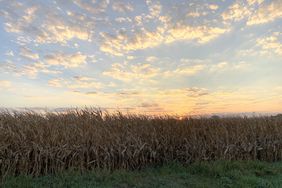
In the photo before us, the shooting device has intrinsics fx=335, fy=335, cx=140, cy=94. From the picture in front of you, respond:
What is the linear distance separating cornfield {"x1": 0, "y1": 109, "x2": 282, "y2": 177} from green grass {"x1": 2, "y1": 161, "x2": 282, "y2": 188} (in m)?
0.74

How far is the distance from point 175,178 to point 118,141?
2.64 meters

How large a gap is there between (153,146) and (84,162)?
10.1 ft

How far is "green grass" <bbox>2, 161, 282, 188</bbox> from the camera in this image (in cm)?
1007

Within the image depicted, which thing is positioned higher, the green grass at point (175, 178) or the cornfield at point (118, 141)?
the cornfield at point (118, 141)

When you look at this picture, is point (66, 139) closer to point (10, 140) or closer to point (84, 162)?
point (84, 162)

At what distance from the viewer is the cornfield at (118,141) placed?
1120 cm

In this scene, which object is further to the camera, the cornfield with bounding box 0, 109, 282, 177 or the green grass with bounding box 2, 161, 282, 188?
the cornfield with bounding box 0, 109, 282, 177

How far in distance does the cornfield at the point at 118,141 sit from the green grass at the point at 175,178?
29.0 inches

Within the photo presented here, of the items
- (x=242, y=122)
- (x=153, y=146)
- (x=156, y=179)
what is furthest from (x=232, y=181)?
(x=242, y=122)

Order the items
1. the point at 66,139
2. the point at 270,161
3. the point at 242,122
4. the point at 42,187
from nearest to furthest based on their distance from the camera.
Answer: the point at 42,187 < the point at 66,139 < the point at 270,161 < the point at 242,122

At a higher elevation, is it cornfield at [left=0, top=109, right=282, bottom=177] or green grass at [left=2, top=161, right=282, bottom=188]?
cornfield at [left=0, top=109, right=282, bottom=177]

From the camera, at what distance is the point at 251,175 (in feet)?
40.4

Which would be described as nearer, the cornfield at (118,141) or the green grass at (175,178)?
the green grass at (175,178)

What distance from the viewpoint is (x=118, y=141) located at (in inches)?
504
